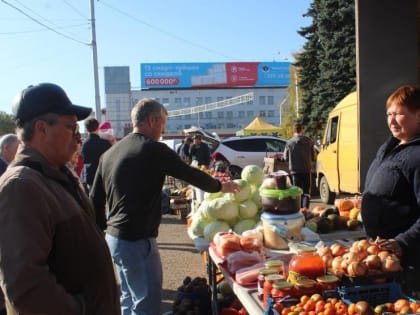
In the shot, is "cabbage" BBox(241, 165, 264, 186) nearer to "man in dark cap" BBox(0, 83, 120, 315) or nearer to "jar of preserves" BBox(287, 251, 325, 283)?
"jar of preserves" BBox(287, 251, 325, 283)

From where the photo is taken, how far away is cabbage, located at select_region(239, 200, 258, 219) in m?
4.13

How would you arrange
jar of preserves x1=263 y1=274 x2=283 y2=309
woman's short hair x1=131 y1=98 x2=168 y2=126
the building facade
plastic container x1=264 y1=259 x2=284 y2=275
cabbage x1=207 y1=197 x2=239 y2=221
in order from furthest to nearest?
1. the building facade
2. cabbage x1=207 y1=197 x2=239 y2=221
3. woman's short hair x1=131 y1=98 x2=168 y2=126
4. plastic container x1=264 y1=259 x2=284 y2=275
5. jar of preserves x1=263 y1=274 x2=283 y2=309

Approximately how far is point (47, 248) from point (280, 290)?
4.02 ft

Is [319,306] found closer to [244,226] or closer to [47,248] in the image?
[47,248]

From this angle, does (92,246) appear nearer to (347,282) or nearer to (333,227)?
(347,282)

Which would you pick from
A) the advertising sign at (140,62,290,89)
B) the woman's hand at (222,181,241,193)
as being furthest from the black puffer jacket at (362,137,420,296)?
the advertising sign at (140,62,290,89)

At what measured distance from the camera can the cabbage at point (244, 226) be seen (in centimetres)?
402

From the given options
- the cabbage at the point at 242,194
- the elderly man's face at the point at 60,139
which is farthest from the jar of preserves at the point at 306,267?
the cabbage at the point at 242,194

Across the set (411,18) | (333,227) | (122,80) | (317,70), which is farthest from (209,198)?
(122,80)

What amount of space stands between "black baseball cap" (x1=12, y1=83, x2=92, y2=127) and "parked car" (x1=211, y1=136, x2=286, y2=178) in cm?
1281

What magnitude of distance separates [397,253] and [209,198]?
7.49ft

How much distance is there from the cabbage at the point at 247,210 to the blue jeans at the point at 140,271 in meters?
1.26

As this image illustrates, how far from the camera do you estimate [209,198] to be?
172 inches

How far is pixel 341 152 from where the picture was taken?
30.9ft
